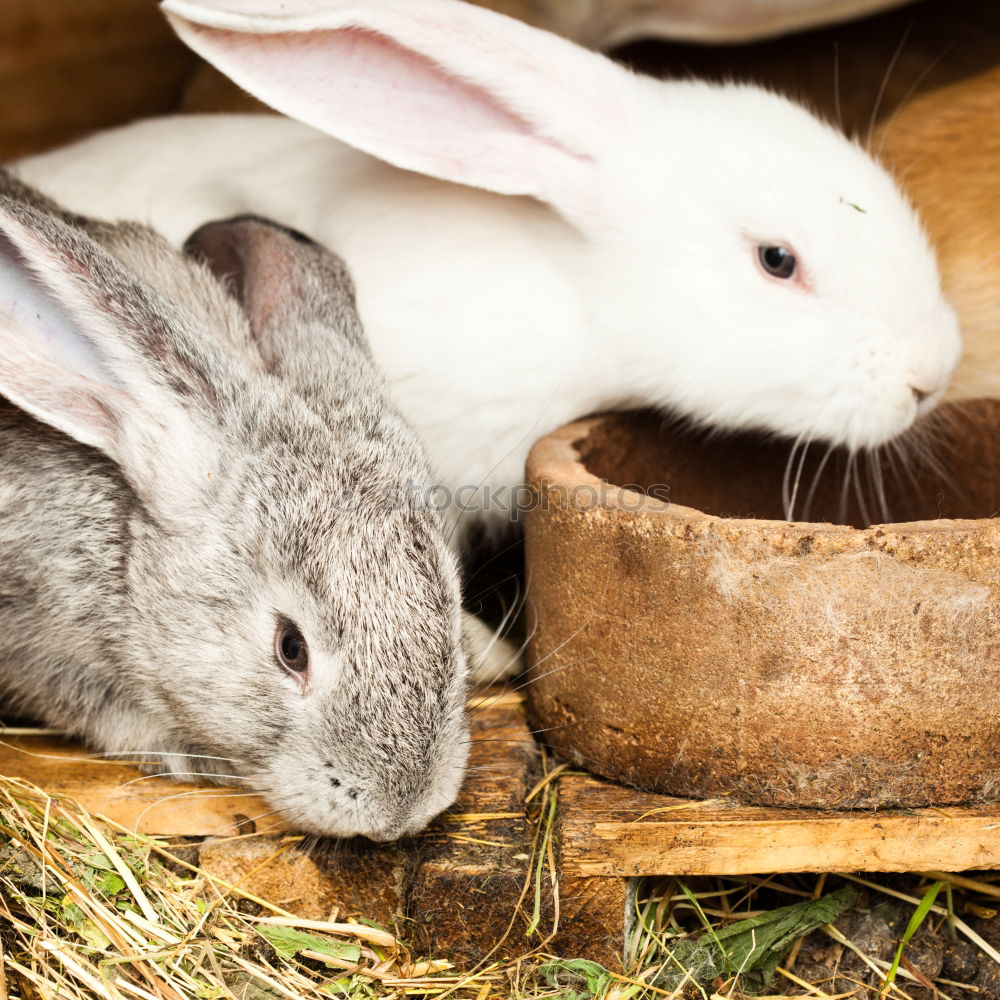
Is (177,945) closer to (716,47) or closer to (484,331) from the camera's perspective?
(484,331)

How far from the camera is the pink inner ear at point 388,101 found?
7.93 feet

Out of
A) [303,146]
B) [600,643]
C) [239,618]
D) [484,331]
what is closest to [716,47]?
[303,146]

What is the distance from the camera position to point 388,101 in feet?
8.34

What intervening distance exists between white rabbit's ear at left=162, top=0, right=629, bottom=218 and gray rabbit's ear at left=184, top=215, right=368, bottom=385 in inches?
10.7

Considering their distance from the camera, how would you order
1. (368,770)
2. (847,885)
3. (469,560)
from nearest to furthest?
(368,770) → (847,885) → (469,560)

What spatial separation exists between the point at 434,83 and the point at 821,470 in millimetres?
1298

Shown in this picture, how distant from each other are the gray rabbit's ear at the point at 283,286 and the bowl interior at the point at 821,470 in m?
0.65

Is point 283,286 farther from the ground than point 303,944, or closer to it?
farther from the ground

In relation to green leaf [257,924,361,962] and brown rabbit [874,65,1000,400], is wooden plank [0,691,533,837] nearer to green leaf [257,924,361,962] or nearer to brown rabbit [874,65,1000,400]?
green leaf [257,924,361,962]

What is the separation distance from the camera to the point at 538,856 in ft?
6.96

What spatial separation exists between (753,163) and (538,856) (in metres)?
1.47

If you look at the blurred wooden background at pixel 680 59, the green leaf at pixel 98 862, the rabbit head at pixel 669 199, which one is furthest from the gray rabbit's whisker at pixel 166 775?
the blurred wooden background at pixel 680 59

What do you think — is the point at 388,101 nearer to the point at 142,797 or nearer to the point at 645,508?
the point at 645,508

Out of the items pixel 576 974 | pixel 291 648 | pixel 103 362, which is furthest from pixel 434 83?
pixel 576 974
